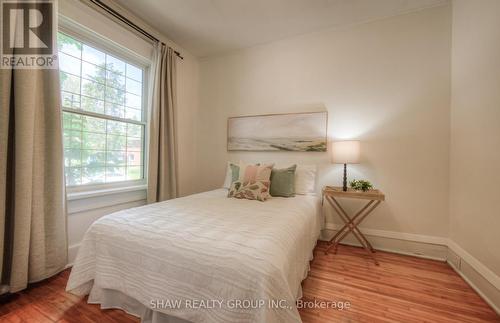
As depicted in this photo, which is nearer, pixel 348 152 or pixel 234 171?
pixel 348 152

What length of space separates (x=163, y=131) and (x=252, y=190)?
1.47 meters

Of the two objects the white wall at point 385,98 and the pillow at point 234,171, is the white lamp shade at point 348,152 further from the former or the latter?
the pillow at point 234,171

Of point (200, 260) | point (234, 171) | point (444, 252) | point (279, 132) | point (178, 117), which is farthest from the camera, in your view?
point (178, 117)

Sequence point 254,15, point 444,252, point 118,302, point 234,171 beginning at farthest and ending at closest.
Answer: point 234,171 → point 254,15 → point 444,252 → point 118,302

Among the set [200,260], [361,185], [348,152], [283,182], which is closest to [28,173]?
[200,260]

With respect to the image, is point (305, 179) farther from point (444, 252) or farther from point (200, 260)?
point (200, 260)

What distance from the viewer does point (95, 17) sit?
2.05 metres

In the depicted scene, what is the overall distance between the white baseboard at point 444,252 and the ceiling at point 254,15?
2.51m

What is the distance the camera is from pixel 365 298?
59.6 inches

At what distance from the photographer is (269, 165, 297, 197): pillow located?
7.68 feet

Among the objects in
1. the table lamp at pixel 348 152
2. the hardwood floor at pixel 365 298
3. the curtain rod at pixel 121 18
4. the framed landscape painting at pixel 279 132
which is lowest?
the hardwood floor at pixel 365 298

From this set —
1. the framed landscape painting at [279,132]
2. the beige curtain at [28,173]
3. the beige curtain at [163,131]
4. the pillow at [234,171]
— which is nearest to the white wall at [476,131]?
the framed landscape painting at [279,132]

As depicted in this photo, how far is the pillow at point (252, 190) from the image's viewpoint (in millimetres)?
2176

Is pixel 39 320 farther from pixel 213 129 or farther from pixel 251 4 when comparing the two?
pixel 251 4
